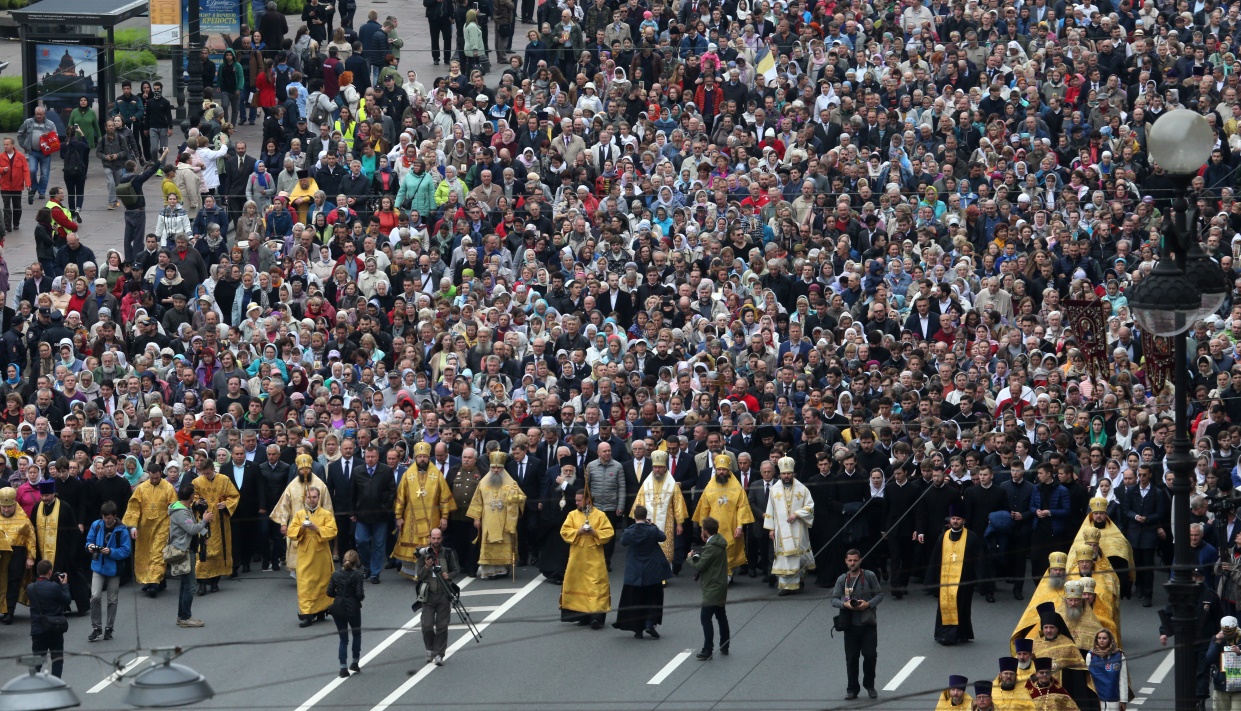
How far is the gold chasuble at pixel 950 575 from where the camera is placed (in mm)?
24062

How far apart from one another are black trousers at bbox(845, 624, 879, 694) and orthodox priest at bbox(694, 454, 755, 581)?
11.1ft

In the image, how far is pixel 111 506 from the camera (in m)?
25.4

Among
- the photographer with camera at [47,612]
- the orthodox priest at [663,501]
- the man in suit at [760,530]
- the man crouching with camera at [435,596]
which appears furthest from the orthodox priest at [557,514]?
the photographer with camera at [47,612]

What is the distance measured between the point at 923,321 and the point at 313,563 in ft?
28.8

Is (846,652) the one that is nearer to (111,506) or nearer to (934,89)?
(111,506)

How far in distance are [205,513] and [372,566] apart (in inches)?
81.3

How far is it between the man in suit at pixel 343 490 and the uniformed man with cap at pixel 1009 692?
8.84 meters

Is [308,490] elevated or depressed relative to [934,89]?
depressed

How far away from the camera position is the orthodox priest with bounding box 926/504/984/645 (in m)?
24.1

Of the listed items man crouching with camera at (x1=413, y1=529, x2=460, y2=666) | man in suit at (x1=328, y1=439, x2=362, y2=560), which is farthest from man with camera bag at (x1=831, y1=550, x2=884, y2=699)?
man in suit at (x1=328, y1=439, x2=362, y2=560)

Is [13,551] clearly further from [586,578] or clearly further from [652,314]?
[652,314]

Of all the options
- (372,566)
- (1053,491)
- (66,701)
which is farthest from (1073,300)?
(66,701)

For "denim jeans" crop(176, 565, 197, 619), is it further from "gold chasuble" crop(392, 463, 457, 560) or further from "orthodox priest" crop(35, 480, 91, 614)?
"gold chasuble" crop(392, 463, 457, 560)

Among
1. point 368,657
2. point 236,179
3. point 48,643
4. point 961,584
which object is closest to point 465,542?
point 368,657
